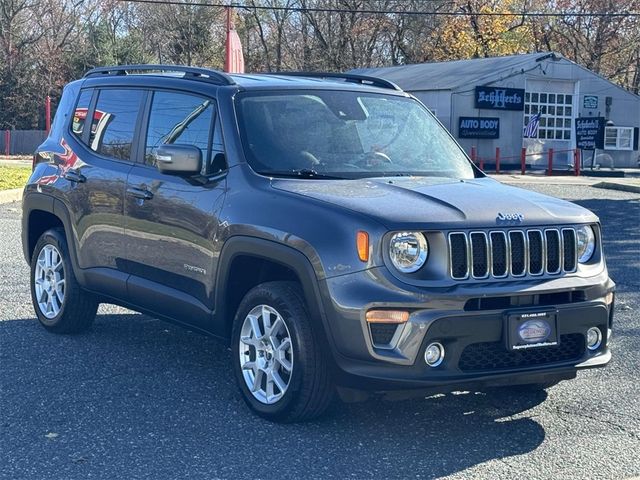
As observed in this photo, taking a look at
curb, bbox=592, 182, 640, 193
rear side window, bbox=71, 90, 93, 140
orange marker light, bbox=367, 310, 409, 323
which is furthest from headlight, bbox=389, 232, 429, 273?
curb, bbox=592, 182, 640, 193

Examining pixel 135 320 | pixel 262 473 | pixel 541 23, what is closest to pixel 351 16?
pixel 541 23

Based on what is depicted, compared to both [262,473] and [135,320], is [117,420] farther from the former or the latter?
[135,320]

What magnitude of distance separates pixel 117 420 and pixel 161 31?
51.0m

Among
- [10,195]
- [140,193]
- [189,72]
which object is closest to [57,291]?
[140,193]

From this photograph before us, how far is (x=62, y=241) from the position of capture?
23.2ft

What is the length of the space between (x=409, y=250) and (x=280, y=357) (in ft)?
3.11

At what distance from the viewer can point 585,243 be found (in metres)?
5.29

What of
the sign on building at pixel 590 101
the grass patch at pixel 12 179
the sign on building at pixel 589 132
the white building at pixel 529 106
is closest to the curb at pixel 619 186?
the sign on building at pixel 589 132

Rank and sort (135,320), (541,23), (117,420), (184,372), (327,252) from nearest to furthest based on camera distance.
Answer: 1. (327,252)
2. (117,420)
3. (184,372)
4. (135,320)
5. (541,23)

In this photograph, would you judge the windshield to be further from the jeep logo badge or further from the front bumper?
the front bumper

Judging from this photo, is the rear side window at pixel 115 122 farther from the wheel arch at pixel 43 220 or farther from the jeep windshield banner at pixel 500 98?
the jeep windshield banner at pixel 500 98

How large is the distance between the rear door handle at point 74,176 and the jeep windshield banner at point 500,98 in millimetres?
29047

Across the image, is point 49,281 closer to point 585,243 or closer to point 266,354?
point 266,354

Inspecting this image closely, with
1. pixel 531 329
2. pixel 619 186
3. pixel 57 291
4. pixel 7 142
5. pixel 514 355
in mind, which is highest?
pixel 531 329
